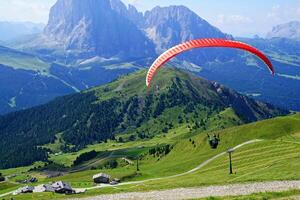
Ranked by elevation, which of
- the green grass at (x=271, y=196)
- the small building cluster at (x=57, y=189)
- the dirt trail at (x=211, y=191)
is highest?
the green grass at (x=271, y=196)

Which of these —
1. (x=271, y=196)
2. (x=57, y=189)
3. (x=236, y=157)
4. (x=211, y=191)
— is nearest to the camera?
(x=271, y=196)

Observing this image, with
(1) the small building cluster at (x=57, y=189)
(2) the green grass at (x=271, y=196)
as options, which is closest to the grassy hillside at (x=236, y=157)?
(1) the small building cluster at (x=57, y=189)

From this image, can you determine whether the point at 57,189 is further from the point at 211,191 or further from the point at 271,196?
the point at 271,196

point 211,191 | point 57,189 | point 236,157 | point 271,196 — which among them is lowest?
point 57,189

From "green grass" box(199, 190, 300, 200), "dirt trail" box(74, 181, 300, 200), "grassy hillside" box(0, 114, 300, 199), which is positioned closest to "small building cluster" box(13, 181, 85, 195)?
"grassy hillside" box(0, 114, 300, 199)

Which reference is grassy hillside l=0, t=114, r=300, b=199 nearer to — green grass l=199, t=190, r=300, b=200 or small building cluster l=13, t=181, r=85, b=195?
small building cluster l=13, t=181, r=85, b=195

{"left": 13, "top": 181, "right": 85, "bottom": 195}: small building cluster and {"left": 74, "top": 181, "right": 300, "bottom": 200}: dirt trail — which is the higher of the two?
{"left": 74, "top": 181, "right": 300, "bottom": 200}: dirt trail

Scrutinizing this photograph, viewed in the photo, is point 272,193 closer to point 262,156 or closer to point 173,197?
point 173,197

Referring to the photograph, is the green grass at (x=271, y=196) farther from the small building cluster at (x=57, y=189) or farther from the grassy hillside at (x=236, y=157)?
the small building cluster at (x=57, y=189)

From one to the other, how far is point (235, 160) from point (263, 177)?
43.4 m

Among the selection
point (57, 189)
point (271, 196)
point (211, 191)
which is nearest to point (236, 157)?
point (57, 189)

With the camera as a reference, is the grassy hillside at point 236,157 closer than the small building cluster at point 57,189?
Yes

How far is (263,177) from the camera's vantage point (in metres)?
74.2

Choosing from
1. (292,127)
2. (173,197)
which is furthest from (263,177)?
(292,127)
